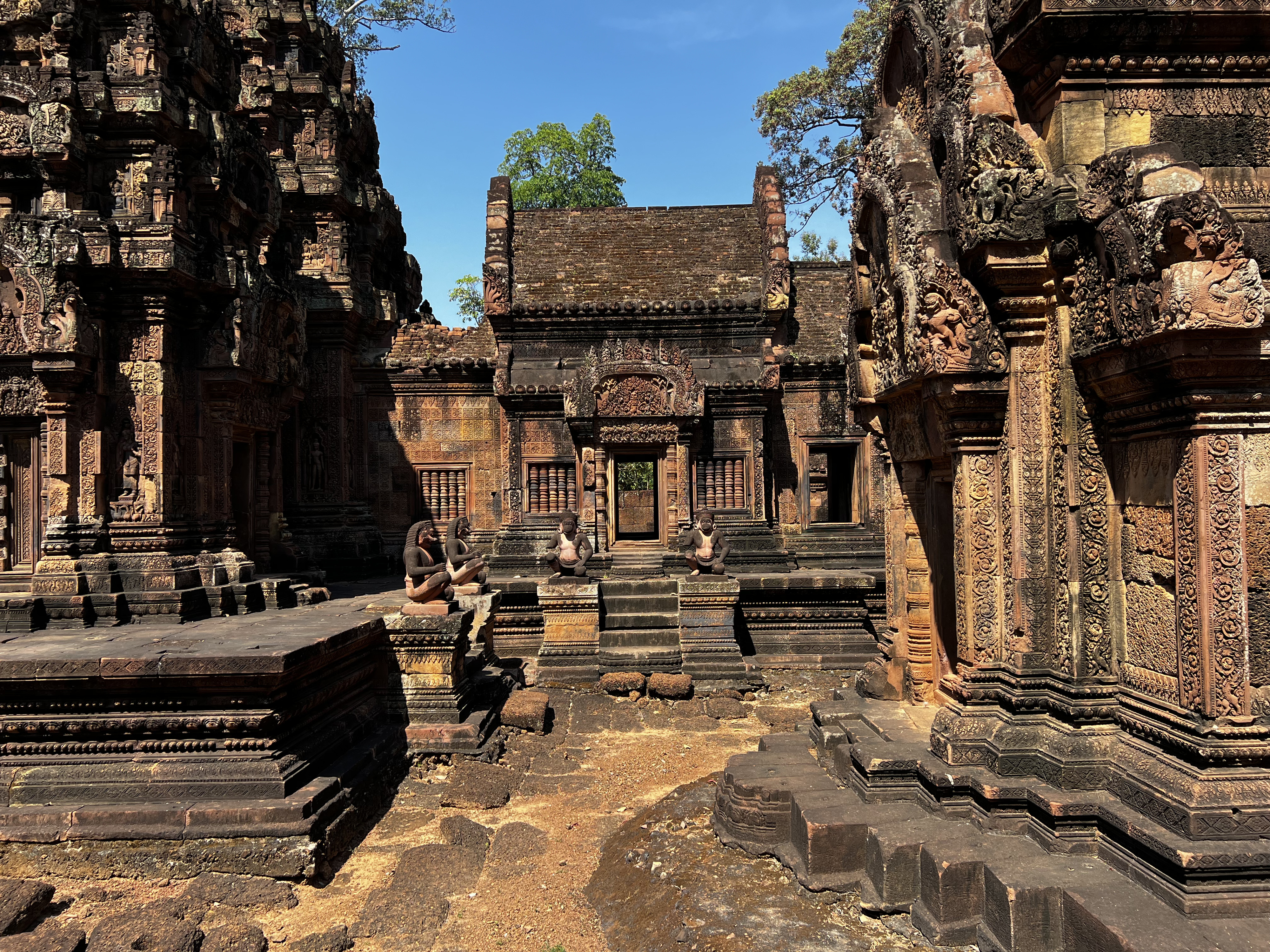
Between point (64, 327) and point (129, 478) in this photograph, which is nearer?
point (64, 327)

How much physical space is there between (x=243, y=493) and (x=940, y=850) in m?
11.3

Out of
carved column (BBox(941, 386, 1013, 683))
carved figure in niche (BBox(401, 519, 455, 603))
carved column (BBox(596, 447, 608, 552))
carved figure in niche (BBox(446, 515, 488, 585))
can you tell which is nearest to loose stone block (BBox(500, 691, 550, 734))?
carved figure in niche (BBox(401, 519, 455, 603))

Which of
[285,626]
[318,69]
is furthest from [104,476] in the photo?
[318,69]

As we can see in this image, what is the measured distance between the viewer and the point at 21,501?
995 centimetres

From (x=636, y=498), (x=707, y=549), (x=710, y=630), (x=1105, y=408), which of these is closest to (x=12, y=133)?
(x=707, y=549)

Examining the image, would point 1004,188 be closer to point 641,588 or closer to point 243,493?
point 641,588

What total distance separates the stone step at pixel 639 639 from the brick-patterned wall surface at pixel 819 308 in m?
7.22

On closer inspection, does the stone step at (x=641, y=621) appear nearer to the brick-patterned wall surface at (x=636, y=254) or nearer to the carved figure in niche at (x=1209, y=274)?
the brick-patterned wall surface at (x=636, y=254)

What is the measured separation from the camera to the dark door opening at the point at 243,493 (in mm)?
12000

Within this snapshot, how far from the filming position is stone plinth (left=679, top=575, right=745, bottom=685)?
10.7 m

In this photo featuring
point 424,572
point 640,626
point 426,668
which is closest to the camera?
point 426,668

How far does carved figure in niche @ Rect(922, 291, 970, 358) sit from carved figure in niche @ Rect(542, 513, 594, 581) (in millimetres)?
7884

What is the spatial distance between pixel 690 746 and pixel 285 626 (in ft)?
14.7

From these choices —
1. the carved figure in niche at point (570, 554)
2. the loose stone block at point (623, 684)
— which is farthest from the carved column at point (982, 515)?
the carved figure in niche at point (570, 554)
